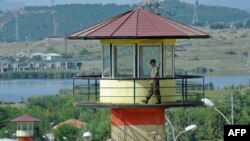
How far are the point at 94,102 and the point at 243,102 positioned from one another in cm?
11123

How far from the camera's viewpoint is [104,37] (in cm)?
1445

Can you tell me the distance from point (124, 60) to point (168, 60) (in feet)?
1.97

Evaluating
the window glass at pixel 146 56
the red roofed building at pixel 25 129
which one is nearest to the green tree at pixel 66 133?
the red roofed building at pixel 25 129

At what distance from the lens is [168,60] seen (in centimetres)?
1512

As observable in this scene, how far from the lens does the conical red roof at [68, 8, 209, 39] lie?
14375mm

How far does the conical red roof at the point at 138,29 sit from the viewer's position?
14.4 meters

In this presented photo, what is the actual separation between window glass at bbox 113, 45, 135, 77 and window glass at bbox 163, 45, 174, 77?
16.7 inches

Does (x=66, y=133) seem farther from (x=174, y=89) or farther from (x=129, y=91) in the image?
(x=129, y=91)

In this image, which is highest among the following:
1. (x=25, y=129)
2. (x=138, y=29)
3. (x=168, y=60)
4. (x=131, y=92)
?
(x=138, y=29)

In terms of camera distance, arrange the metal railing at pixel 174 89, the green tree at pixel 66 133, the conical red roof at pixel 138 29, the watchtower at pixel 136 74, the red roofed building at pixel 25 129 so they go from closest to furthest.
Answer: the conical red roof at pixel 138 29 < the watchtower at pixel 136 74 < the metal railing at pixel 174 89 < the red roofed building at pixel 25 129 < the green tree at pixel 66 133

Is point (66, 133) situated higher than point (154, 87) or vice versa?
point (154, 87)

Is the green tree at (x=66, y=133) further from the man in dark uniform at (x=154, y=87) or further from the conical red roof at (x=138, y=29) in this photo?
the man in dark uniform at (x=154, y=87)

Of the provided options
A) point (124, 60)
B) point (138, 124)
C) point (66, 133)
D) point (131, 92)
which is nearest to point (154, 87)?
point (131, 92)

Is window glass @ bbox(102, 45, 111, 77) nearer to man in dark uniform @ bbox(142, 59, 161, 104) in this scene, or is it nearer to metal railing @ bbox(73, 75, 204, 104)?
metal railing @ bbox(73, 75, 204, 104)
